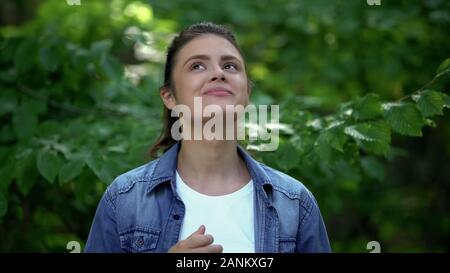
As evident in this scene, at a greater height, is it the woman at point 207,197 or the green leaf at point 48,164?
the green leaf at point 48,164

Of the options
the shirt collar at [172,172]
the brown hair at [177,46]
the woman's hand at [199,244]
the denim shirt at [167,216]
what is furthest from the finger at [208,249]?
the brown hair at [177,46]

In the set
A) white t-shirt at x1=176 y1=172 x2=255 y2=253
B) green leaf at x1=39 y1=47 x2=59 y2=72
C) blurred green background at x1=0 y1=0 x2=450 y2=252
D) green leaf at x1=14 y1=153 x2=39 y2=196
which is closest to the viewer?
white t-shirt at x1=176 y1=172 x2=255 y2=253

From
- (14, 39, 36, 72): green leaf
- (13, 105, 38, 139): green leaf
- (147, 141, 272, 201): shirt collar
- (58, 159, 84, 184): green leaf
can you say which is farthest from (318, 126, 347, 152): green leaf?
(14, 39, 36, 72): green leaf

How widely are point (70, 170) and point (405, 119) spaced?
1385 mm

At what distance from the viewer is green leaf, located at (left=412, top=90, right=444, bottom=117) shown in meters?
2.37

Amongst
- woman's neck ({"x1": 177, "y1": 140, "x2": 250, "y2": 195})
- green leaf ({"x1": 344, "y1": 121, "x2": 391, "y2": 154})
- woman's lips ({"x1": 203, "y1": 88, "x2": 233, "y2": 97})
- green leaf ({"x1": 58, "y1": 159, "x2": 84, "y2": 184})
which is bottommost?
woman's neck ({"x1": 177, "y1": 140, "x2": 250, "y2": 195})

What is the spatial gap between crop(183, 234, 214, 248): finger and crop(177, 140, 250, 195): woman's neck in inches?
10.6

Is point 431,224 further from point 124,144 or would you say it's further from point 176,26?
point 124,144

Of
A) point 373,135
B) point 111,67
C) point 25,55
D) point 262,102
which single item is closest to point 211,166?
point 373,135

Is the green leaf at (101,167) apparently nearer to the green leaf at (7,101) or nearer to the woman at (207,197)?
the woman at (207,197)

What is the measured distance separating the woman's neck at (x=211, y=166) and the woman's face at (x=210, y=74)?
137mm

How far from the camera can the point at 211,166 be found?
2096 mm

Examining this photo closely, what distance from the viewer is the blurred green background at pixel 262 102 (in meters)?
2.63

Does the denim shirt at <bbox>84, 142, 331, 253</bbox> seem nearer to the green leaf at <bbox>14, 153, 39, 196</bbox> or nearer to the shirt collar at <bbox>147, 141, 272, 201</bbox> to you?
the shirt collar at <bbox>147, 141, 272, 201</bbox>
